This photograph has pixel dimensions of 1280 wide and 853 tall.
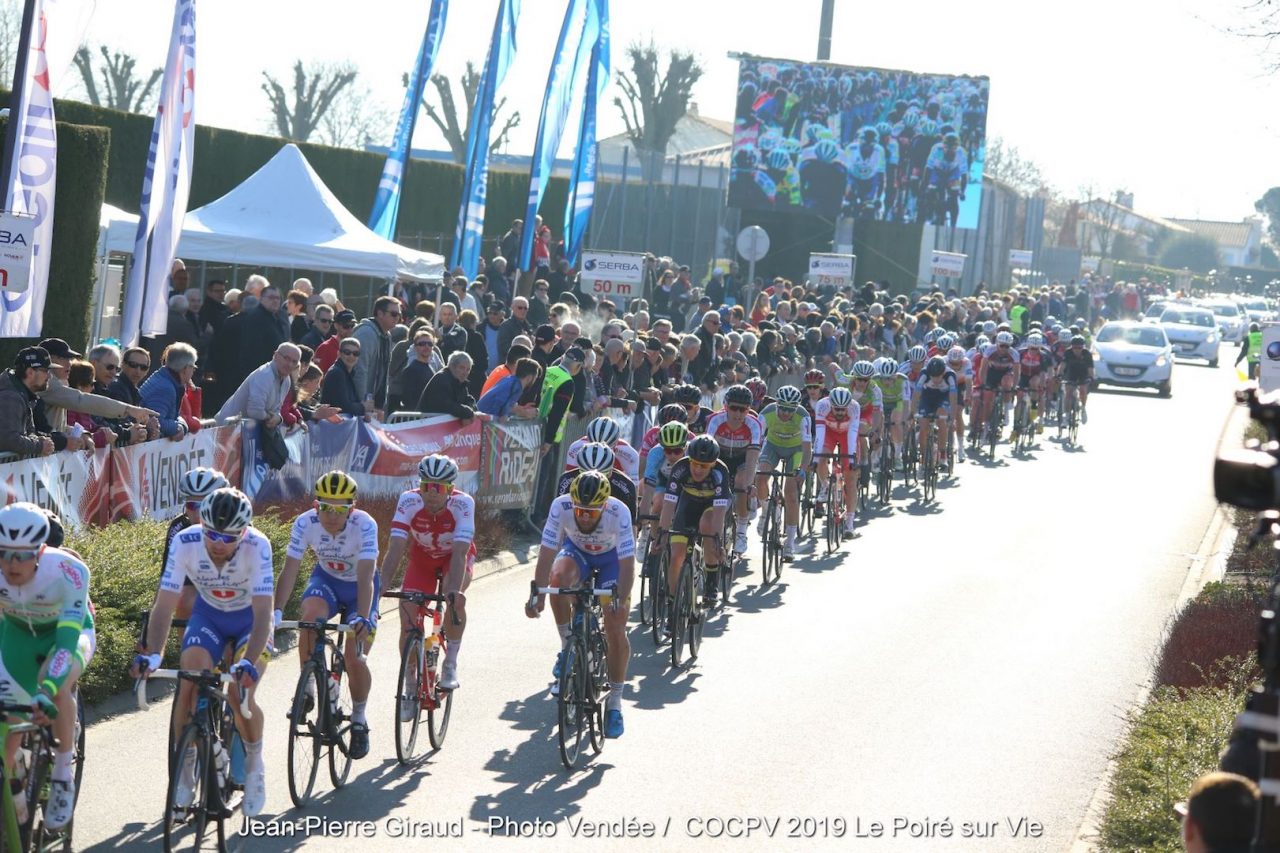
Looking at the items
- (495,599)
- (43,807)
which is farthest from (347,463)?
(43,807)

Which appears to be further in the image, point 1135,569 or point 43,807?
point 1135,569

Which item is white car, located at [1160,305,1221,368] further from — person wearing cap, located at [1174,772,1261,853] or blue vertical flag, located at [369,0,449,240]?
person wearing cap, located at [1174,772,1261,853]

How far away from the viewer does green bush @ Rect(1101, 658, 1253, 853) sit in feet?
27.6

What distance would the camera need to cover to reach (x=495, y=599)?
49.6ft

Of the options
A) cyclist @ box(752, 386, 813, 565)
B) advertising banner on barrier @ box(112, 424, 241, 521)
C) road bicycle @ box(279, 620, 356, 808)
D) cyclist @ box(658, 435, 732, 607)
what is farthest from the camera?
cyclist @ box(752, 386, 813, 565)

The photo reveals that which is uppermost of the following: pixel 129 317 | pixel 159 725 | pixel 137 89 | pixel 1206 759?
pixel 137 89

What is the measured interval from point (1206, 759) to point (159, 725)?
18.8 ft

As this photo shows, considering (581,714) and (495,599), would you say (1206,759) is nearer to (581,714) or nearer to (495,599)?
(581,714)

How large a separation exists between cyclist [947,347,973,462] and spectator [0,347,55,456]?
1707 centimetres

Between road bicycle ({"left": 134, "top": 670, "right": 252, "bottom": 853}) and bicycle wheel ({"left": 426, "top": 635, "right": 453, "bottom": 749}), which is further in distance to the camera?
bicycle wheel ({"left": 426, "top": 635, "right": 453, "bottom": 749})

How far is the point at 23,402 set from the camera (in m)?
10.6

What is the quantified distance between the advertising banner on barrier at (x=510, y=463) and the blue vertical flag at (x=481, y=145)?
19.9 feet

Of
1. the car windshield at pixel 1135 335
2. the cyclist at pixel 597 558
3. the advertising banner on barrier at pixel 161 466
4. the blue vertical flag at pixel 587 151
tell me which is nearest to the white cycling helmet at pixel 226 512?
the cyclist at pixel 597 558

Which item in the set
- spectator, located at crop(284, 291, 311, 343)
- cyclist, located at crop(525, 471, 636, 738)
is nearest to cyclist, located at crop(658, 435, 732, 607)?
cyclist, located at crop(525, 471, 636, 738)
